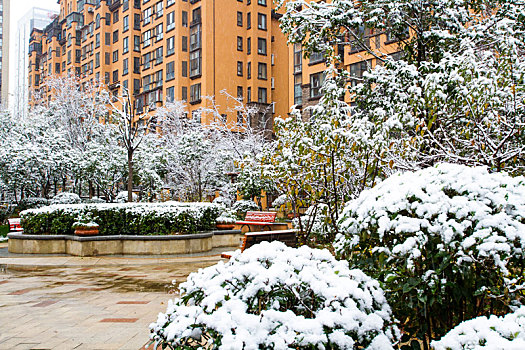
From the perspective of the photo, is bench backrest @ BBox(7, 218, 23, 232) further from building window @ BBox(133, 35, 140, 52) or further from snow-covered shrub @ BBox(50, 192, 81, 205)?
building window @ BBox(133, 35, 140, 52)

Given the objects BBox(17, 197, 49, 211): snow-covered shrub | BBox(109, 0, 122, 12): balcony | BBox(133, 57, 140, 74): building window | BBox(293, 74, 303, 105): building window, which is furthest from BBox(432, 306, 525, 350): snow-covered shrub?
BBox(109, 0, 122, 12): balcony

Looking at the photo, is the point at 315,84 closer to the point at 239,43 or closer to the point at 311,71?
the point at 311,71

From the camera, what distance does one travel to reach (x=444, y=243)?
3076 mm

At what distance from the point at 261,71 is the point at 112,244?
34900mm

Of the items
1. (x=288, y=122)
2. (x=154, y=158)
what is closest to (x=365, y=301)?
(x=288, y=122)

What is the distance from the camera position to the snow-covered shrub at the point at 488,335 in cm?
217

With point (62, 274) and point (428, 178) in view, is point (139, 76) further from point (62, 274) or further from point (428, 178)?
point (428, 178)

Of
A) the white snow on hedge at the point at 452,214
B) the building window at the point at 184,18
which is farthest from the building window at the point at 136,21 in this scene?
the white snow on hedge at the point at 452,214

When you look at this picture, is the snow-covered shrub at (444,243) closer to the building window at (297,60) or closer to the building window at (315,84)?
the building window at (315,84)

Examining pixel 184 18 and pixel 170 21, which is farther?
pixel 170 21

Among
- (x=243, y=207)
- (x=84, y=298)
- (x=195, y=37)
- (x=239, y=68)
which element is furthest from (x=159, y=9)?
(x=84, y=298)

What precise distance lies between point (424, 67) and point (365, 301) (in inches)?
293

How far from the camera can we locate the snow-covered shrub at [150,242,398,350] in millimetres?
2463

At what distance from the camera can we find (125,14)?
54.1 meters
